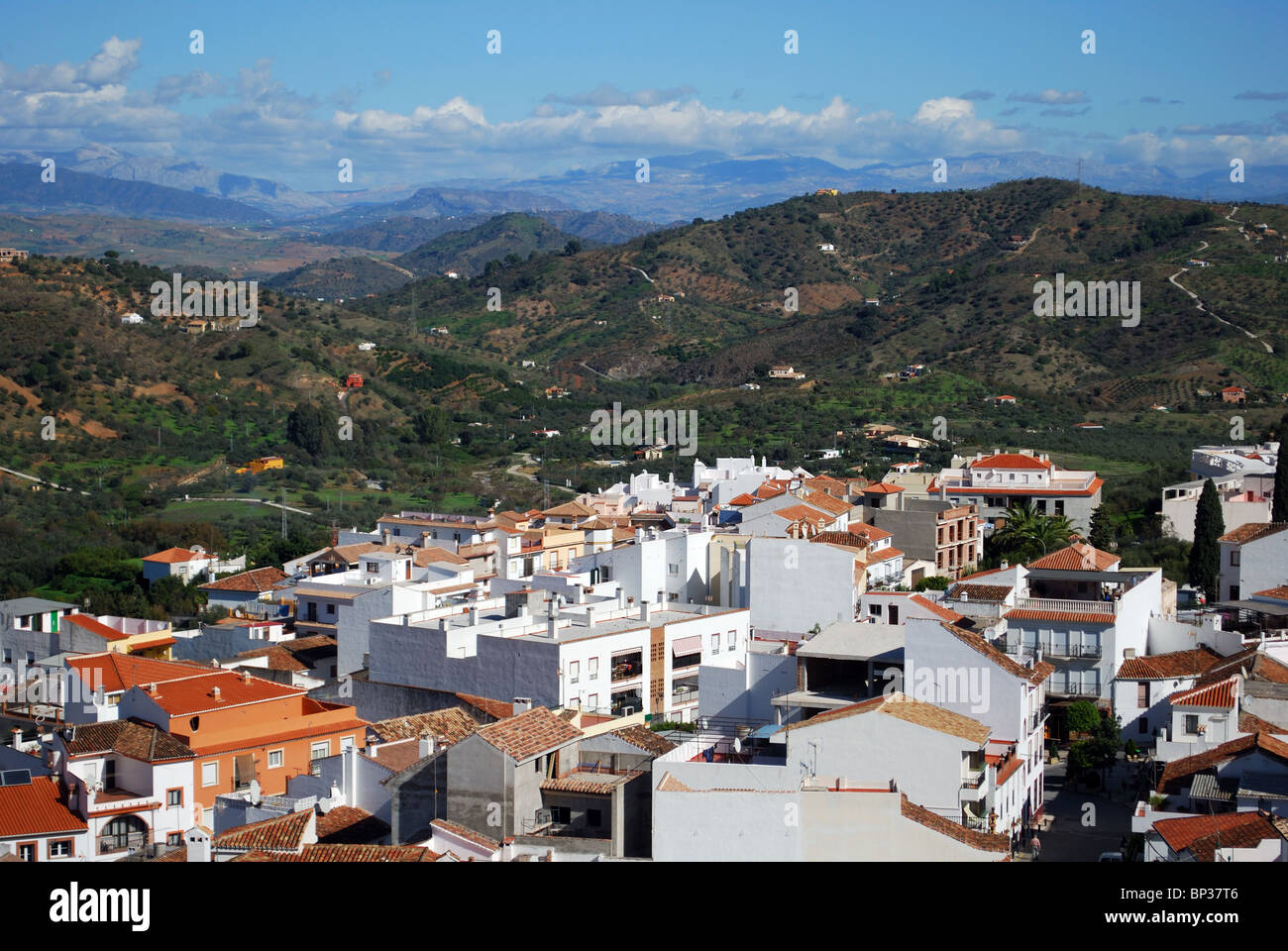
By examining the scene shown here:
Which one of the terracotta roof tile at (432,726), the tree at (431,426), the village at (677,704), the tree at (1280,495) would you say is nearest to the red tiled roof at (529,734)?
the village at (677,704)

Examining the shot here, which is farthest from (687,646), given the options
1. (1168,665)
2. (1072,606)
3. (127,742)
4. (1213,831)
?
(1213,831)

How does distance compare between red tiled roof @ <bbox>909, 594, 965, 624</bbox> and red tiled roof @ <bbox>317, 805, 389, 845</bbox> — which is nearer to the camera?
red tiled roof @ <bbox>317, 805, 389, 845</bbox>

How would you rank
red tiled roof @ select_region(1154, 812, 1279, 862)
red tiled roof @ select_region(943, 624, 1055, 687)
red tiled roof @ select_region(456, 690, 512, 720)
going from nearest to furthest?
red tiled roof @ select_region(1154, 812, 1279, 862) < red tiled roof @ select_region(943, 624, 1055, 687) < red tiled roof @ select_region(456, 690, 512, 720)

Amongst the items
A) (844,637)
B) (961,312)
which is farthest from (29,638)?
(961,312)

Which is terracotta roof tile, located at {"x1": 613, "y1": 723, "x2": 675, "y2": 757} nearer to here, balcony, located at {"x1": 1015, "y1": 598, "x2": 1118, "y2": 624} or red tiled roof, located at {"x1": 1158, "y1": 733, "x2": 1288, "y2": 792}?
red tiled roof, located at {"x1": 1158, "y1": 733, "x2": 1288, "y2": 792}

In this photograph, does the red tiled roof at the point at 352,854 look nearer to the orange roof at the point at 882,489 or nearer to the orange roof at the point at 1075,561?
the orange roof at the point at 1075,561

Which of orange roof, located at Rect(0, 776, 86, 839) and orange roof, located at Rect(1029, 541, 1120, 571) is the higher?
orange roof, located at Rect(1029, 541, 1120, 571)

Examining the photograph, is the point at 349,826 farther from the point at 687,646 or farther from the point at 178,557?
the point at 178,557

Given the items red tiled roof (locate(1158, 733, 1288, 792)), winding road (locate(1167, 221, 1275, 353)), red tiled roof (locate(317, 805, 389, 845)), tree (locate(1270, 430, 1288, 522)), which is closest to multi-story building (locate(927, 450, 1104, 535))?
tree (locate(1270, 430, 1288, 522))
